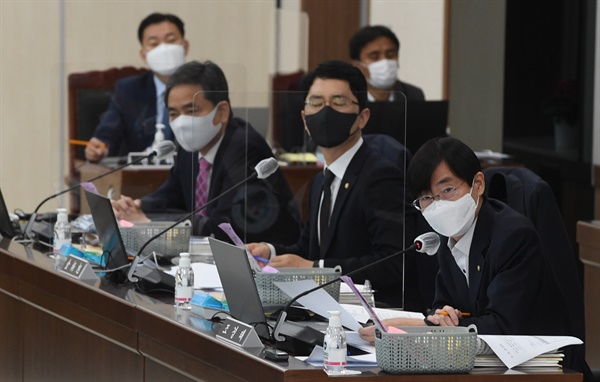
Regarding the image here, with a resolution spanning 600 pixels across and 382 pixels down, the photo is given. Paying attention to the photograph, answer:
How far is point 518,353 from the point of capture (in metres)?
2.49

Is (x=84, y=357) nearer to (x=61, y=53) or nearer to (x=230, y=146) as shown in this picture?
(x=230, y=146)

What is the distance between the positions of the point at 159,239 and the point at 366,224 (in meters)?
0.71

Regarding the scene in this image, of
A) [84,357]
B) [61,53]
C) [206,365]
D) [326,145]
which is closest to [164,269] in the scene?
[84,357]

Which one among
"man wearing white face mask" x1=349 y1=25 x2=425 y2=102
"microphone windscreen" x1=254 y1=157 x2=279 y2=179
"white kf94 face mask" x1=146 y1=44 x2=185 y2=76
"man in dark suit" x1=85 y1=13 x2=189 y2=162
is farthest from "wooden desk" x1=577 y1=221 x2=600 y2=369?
"white kf94 face mask" x1=146 y1=44 x2=185 y2=76

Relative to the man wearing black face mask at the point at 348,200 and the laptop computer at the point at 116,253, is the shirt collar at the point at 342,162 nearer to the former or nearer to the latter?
the man wearing black face mask at the point at 348,200

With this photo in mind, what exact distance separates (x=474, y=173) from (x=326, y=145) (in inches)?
26.1

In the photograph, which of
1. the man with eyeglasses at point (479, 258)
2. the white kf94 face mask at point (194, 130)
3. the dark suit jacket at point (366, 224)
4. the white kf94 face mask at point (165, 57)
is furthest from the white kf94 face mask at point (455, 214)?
the white kf94 face mask at point (165, 57)

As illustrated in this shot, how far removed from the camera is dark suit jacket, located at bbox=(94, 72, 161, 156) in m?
5.16

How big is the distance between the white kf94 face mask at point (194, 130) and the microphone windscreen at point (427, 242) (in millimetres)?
1247

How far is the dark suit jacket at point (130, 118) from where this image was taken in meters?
5.16

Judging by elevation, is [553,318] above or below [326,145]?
below

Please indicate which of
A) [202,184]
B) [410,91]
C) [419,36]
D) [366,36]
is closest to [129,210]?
[202,184]

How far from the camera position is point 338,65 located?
3.67m

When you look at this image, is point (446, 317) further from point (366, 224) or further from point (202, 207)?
point (202, 207)
